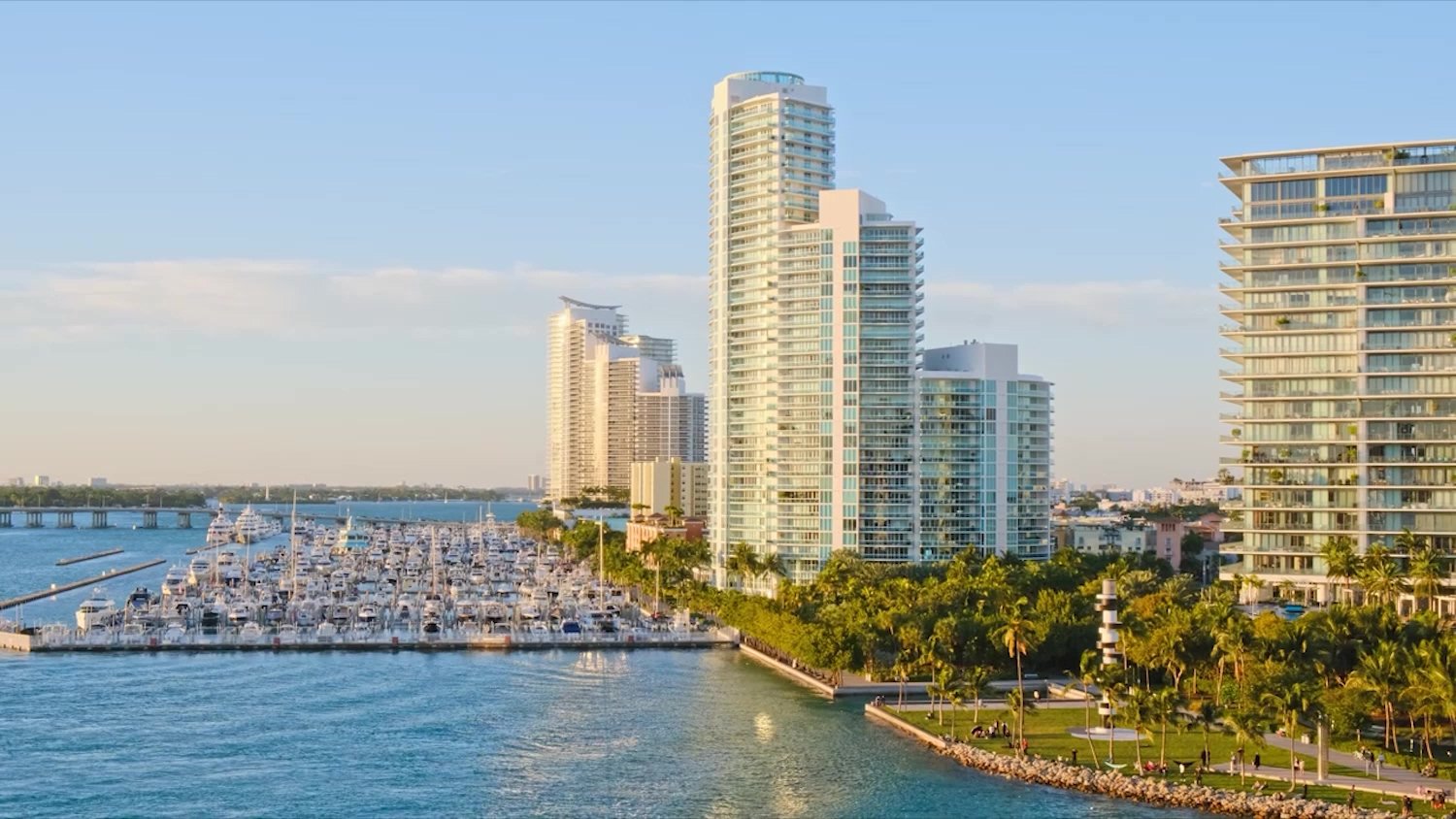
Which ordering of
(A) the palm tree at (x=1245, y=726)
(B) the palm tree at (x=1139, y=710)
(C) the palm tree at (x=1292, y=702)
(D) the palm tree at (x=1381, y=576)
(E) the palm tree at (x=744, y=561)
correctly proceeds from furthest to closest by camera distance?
(E) the palm tree at (x=744, y=561), (D) the palm tree at (x=1381, y=576), (B) the palm tree at (x=1139, y=710), (C) the palm tree at (x=1292, y=702), (A) the palm tree at (x=1245, y=726)

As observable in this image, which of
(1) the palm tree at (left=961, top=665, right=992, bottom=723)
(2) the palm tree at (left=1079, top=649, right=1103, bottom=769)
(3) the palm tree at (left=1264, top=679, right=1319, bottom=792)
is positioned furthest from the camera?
(1) the palm tree at (left=961, top=665, right=992, bottom=723)

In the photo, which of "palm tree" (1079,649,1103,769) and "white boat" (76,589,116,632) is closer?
"palm tree" (1079,649,1103,769)

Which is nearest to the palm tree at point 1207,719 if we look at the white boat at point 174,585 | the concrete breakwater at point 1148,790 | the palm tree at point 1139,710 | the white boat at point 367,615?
the palm tree at point 1139,710

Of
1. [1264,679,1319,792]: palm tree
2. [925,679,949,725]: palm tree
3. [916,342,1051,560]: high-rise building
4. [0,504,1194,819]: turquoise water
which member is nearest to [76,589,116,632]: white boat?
[0,504,1194,819]: turquoise water

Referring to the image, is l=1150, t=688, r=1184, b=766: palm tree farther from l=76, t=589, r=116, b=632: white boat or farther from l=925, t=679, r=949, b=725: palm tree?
l=76, t=589, r=116, b=632: white boat

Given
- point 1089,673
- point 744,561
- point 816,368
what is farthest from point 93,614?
point 1089,673

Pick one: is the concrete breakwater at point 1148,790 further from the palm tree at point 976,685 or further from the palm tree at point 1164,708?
the palm tree at point 976,685

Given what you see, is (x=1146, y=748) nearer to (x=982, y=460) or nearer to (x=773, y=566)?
(x=773, y=566)
